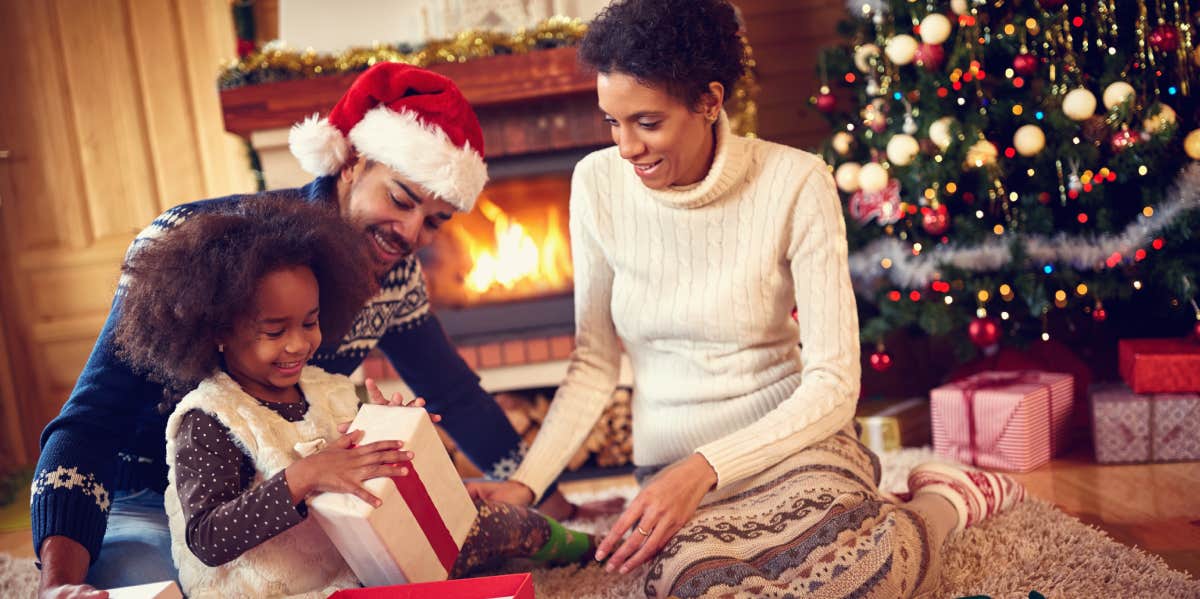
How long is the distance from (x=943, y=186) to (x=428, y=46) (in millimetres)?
1491

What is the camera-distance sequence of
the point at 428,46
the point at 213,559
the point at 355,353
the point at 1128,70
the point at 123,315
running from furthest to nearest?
the point at 428,46, the point at 1128,70, the point at 355,353, the point at 123,315, the point at 213,559

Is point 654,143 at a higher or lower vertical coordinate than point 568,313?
higher

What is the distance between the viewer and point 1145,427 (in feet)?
7.90

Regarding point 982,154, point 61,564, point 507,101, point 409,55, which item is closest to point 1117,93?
point 982,154

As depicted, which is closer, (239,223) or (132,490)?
(239,223)

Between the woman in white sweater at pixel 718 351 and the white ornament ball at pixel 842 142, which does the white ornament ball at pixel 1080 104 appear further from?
the woman in white sweater at pixel 718 351

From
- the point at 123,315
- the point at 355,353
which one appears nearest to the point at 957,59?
the point at 355,353

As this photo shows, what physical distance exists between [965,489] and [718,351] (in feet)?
1.86

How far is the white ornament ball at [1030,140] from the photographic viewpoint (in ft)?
8.21

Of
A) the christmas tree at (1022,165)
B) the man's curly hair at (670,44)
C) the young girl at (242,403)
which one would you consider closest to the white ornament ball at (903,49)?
the christmas tree at (1022,165)

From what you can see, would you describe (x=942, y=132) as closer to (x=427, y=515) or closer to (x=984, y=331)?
(x=984, y=331)

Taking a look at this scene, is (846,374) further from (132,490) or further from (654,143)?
(132,490)

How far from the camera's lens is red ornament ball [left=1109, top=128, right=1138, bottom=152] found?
2408 millimetres

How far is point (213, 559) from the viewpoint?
1360 millimetres
